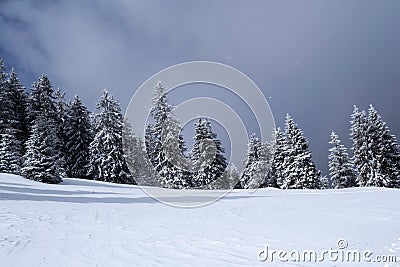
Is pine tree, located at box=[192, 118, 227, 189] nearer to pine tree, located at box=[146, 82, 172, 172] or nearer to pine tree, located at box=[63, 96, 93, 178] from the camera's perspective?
pine tree, located at box=[146, 82, 172, 172]

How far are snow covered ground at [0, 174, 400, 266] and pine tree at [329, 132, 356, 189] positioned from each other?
30026mm

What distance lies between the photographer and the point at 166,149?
3606cm

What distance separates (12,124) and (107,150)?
12847mm

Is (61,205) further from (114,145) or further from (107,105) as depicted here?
(107,105)

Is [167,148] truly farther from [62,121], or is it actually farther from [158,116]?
[62,121]

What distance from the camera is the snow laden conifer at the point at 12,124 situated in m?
27.5

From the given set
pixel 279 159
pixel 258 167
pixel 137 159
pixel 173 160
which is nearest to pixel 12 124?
pixel 137 159

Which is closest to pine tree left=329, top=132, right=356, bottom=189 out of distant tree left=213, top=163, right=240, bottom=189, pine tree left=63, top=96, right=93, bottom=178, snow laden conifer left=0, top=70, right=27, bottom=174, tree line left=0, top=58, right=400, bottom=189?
tree line left=0, top=58, right=400, bottom=189

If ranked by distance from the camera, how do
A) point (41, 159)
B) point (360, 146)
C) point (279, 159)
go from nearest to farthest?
1. point (41, 159)
2. point (360, 146)
3. point (279, 159)

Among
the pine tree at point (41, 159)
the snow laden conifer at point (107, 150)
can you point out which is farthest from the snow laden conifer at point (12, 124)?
the snow laden conifer at point (107, 150)

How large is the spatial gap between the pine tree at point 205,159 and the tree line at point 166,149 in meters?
0.13

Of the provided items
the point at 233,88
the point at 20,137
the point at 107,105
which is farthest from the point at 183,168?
the point at 233,88

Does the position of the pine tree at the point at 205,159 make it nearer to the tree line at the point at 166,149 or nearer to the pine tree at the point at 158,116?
the tree line at the point at 166,149

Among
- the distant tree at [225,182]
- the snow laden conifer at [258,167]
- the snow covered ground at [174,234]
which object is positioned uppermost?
the snow laden conifer at [258,167]
